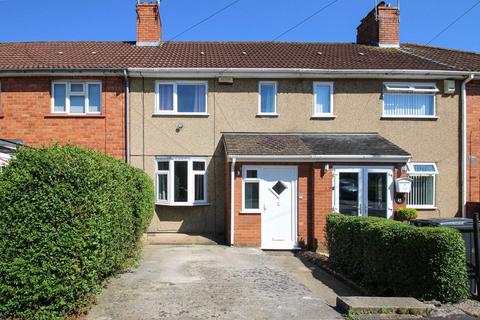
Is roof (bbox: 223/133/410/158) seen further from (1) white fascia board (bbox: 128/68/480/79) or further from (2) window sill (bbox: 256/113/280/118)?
(1) white fascia board (bbox: 128/68/480/79)

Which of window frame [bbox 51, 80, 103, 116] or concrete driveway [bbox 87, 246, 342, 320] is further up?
window frame [bbox 51, 80, 103, 116]

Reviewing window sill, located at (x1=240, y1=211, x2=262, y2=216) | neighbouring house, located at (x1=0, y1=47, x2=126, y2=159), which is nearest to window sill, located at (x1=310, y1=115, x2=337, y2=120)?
window sill, located at (x1=240, y1=211, x2=262, y2=216)

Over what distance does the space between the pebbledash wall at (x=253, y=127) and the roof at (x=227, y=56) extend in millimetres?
793

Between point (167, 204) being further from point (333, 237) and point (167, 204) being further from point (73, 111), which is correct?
point (333, 237)

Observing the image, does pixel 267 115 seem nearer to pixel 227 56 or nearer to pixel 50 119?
pixel 227 56

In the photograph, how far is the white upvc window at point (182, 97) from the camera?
14.3 meters

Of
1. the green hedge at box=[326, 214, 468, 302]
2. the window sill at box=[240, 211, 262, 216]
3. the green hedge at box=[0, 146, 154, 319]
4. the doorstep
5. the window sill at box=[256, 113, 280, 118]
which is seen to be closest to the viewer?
the green hedge at box=[0, 146, 154, 319]

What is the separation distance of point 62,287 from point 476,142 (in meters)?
13.7

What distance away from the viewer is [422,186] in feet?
47.3

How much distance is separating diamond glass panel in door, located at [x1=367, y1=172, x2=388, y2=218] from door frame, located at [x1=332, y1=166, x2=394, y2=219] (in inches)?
3.7

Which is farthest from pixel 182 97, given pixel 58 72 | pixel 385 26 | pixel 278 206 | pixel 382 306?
pixel 382 306

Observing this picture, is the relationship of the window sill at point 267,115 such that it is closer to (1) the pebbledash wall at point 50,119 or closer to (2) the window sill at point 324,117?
(2) the window sill at point 324,117

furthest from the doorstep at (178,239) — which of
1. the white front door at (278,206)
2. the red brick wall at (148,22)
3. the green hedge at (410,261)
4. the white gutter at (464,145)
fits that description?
the white gutter at (464,145)

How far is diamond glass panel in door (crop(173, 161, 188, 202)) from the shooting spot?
14.0m
